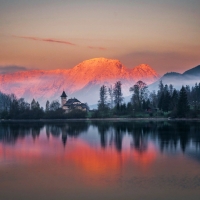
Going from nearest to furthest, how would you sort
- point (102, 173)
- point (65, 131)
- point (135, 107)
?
point (102, 173)
point (65, 131)
point (135, 107)

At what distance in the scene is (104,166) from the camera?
28.4 meters

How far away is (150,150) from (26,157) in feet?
43.3

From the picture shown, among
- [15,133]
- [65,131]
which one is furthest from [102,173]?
[65,131]

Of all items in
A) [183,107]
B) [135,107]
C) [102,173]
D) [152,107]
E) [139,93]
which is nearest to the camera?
[102,173]

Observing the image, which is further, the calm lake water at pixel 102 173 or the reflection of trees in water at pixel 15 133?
the reflection of trees in water at pixel 15 133

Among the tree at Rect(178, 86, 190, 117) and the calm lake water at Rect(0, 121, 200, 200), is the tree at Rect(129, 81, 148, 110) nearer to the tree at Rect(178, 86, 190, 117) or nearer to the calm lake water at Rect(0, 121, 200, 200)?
the tree at Rect(178, 86, 190, 117)

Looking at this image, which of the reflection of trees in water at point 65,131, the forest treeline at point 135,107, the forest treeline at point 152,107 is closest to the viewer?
the reflection of trees in water at point 65,131

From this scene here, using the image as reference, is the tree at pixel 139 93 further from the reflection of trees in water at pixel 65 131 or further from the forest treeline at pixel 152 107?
the reflection of trees in water at pixel 65 131

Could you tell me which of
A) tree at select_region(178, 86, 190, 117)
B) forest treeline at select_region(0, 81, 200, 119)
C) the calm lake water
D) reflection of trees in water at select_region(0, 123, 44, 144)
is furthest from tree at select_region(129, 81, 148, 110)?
the calm lake water

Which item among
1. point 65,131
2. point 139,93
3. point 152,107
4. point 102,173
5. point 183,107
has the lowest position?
point 102,173

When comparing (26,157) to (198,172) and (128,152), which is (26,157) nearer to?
(128,152)

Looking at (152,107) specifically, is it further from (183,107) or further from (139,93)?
(183,107)

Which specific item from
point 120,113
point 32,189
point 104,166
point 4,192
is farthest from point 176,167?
point 120,113

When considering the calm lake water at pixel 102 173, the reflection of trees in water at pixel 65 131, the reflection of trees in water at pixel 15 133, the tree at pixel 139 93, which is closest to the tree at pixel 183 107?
the tree at pixel 139 93
